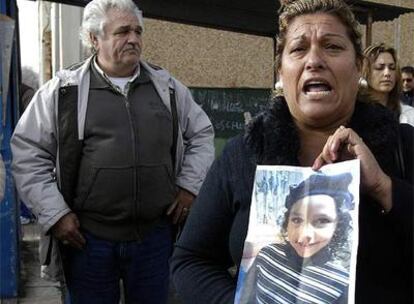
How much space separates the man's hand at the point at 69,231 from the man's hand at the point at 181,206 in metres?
0.44

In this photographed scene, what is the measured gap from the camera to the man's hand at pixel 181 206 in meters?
3.10

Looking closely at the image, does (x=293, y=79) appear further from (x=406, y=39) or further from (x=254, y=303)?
(x=406, y=39)

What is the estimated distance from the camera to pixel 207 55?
9242 mm

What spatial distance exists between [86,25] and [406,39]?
8185mm

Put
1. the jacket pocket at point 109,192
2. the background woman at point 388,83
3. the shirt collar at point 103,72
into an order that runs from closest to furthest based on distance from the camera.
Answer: the jacket pocket at point 109,192, the shirt collar at point 103,72, the background woman at point 388,83

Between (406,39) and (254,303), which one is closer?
(254,303)

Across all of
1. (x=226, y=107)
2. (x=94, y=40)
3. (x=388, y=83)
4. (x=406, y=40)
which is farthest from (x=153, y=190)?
(x=406, y=40)

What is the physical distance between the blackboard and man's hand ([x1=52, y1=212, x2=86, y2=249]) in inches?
169

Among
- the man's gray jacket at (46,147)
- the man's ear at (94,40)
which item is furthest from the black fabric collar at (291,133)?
the man's ear at (94,40)

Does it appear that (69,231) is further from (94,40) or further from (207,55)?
(207,55)

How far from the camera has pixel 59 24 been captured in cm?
988

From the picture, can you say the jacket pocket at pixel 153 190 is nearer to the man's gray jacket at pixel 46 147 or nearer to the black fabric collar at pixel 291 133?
the man's gray jacket at pixel 46 147

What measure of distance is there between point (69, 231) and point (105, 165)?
1.14 feet

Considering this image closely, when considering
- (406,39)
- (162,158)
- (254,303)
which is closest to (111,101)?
(162,158)
